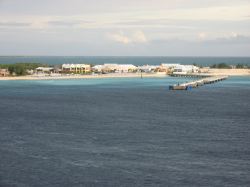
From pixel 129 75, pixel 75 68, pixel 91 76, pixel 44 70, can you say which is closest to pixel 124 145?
pixel 91 76

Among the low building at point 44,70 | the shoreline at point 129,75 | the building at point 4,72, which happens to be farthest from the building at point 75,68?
the building at point 4,72

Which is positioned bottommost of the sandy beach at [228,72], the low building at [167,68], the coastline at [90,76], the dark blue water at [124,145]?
the dark blue water at [124,145]

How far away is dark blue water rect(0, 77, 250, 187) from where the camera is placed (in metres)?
33.2

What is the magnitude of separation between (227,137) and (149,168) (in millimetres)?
12042

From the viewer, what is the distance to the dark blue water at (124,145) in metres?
33.2

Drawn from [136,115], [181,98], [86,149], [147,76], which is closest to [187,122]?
[136,115]

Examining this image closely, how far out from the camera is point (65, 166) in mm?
35531

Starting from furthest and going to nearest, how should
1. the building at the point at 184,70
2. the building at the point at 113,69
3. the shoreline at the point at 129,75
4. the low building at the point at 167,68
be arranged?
the low building at the point at 167,68
the building at the point at 113,69
the building at the point at 184,70
the shoreline at the point at 129,75

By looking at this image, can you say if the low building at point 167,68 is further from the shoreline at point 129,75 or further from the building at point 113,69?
the building at point 113,69

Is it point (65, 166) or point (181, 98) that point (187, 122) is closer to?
point (65, 166)

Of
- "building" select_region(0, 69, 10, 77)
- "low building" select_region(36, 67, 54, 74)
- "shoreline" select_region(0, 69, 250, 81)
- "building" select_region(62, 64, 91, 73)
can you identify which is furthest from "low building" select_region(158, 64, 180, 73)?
"building" select_region(0, 69, 10, 77)

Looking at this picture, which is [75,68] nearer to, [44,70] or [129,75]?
[44,70]

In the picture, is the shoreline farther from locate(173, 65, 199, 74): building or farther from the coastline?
locate(173, 65, 199, 74): building

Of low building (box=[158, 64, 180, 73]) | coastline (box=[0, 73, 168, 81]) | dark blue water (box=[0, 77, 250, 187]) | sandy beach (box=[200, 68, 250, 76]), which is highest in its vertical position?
low building (box=[158, 64, 180, 73])
